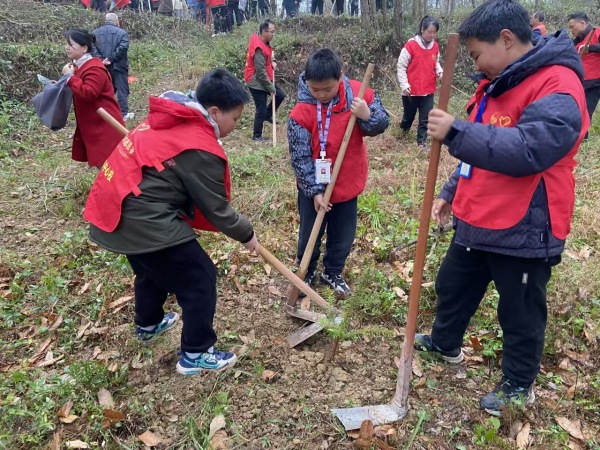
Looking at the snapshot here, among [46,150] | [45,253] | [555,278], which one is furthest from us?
[46,150]

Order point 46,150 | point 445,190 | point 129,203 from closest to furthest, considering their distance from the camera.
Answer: point 129,203 → point 445,190 → point 46,150

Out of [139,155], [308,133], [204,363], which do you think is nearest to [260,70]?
[308,133]

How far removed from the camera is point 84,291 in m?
3.84

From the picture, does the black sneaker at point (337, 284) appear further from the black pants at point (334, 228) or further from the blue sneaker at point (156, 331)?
the blue sneaker at point (156, 331)

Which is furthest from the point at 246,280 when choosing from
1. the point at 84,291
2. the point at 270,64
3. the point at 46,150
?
the point at 270,64

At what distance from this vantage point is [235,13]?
50.0ft

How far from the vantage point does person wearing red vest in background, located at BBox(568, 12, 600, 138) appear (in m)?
6.86

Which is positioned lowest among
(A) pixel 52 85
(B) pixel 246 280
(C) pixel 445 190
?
(B) pixel 246 280

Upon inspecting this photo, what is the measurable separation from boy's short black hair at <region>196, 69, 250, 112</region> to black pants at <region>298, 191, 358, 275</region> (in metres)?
1.18

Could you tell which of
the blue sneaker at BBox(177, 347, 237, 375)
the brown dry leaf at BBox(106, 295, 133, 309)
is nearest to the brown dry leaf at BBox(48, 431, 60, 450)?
the blue sneaker at BBox(177, 347, 237, 375)

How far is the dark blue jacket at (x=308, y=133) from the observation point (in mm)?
3225

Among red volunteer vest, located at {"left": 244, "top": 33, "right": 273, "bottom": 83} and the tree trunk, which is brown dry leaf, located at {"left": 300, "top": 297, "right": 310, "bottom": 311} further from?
the tree trunk

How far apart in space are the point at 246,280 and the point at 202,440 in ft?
5.56

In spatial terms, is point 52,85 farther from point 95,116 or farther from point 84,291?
point 84,291
